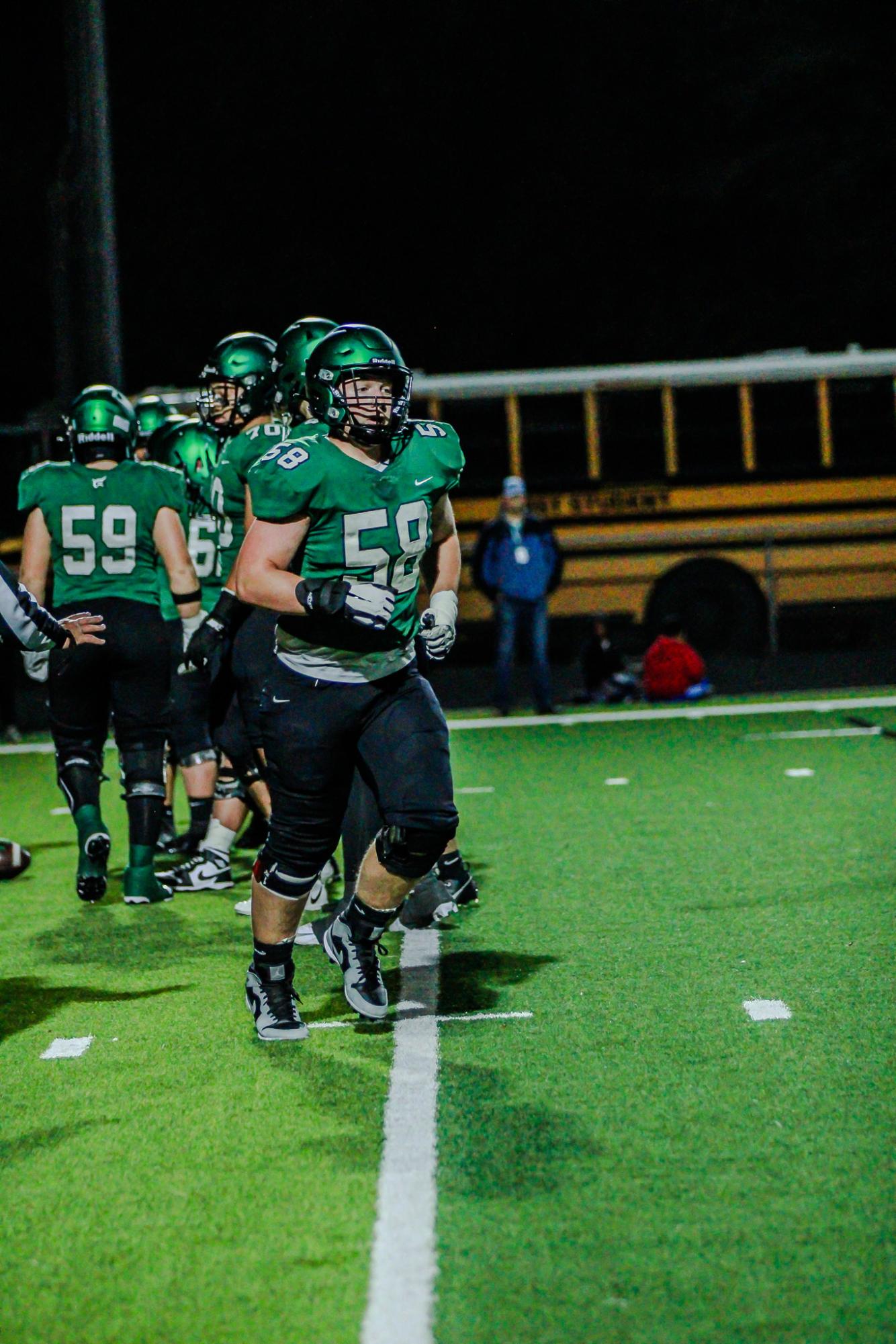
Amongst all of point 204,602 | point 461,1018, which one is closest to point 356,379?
point 461,1018

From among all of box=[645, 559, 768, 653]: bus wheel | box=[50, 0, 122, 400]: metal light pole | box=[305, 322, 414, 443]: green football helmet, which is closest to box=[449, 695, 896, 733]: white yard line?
box=[645, 559, 768, 653]: bus wheel

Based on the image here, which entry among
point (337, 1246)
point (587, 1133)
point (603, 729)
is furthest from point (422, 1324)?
point (603, 729)

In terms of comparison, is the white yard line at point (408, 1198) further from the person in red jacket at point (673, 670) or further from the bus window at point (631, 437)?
the bus window at point (631, 437)

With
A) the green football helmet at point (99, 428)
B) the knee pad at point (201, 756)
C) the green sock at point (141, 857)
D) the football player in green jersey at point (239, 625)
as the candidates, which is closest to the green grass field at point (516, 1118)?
the green sock at point (141, 857)

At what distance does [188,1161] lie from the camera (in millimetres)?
4035

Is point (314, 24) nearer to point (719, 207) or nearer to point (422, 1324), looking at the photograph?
point (719, 207)

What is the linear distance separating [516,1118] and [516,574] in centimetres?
1084

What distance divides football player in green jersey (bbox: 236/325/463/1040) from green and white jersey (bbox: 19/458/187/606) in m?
2.23

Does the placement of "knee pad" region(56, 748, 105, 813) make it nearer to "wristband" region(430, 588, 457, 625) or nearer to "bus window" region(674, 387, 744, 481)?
"wristband" region(430, 588, 457, 625)

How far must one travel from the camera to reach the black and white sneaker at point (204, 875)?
25.2 feet

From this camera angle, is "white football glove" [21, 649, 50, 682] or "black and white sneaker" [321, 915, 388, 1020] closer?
"black and white sneaker" [321, 915, 388, 1020]

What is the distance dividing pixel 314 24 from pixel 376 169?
2395 millimetres

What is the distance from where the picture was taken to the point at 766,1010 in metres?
5.14

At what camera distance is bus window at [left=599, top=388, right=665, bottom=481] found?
1891 centimetres
